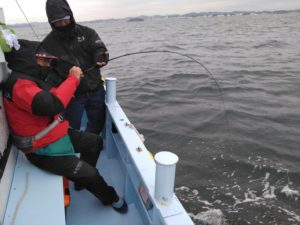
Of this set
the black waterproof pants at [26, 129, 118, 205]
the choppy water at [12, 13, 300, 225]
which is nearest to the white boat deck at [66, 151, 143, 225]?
the black waterproof pants at [26, 129, 118, 205]

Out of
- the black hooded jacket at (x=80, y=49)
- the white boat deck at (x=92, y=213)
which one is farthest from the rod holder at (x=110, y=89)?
the white boat deck at (x=92, y=213)

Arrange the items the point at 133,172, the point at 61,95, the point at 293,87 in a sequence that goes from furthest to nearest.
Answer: the point at 293,87, the point at 133,172, the point at 61,95

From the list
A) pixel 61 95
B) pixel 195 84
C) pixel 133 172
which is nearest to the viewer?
pixel 61 95

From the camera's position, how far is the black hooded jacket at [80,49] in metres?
3.37

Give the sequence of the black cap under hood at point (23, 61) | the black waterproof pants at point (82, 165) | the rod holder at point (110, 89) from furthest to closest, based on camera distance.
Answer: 1. the rod holder at point (110, 89)
2. the black waterproof pants at point (82, 165)
3. the black cap under hood at point (23, 61)

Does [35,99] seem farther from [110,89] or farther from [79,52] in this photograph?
[110,89]

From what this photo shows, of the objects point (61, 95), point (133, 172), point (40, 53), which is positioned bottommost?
point (133, 172)

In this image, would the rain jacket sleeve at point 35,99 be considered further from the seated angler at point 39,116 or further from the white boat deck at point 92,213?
the white boat deck at point 92,213

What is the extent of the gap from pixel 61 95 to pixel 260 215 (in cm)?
332

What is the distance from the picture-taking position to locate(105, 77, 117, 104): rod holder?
4.00m

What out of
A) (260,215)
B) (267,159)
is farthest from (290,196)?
(267,159)

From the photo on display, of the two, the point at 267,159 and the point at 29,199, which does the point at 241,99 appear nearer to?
the point at 267,159

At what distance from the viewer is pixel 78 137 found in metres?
3.04

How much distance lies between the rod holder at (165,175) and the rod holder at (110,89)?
2.16 m
